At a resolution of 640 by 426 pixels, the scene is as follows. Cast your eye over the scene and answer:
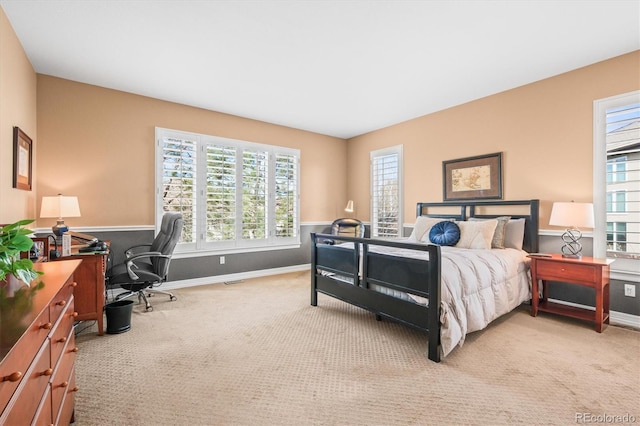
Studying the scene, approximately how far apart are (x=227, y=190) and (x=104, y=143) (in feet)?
5.46

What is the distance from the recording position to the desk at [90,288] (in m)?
2.67

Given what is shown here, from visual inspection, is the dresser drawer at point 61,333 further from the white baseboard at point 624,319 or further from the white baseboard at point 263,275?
the white baseboard at point 624,319

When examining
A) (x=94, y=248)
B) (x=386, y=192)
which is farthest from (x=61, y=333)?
(x=386, y=192)

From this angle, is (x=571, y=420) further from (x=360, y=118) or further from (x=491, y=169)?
(x=360, y=118)

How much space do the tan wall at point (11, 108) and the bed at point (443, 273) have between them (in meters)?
2.88

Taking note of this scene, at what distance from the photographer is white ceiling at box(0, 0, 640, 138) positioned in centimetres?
237

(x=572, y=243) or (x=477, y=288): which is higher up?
(x=572, y=243)

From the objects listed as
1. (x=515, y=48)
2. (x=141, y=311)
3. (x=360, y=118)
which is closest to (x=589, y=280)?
(x=515, y=48)

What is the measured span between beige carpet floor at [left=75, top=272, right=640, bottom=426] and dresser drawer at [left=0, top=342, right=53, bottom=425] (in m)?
0.83

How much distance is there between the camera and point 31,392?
36.5 inches

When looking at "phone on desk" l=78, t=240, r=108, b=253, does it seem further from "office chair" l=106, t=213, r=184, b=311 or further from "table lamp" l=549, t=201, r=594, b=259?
"table lamp" l=549, t=201, r=594, b=259

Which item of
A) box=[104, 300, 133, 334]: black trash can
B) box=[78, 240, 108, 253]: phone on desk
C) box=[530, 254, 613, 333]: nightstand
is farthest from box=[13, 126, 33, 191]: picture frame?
box=[530, 254, 613, 333]: nightstand

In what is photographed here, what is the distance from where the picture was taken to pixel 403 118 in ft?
16.6

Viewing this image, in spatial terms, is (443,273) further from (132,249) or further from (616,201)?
(132,249)
